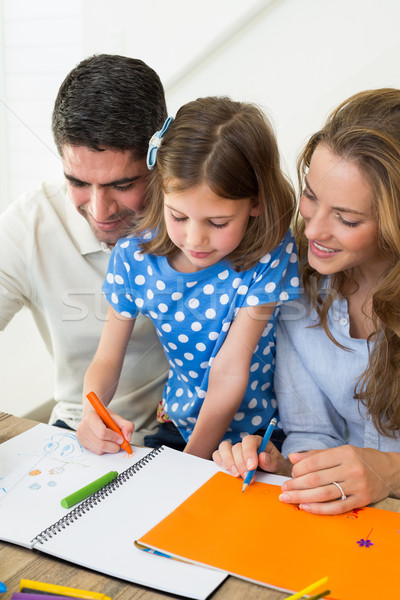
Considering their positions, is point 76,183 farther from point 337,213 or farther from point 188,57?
point 188,57

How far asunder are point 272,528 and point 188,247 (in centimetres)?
49

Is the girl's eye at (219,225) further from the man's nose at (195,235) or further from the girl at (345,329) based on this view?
the girl at (345,329)

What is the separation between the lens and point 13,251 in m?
1.31

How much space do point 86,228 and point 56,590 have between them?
0.84 m

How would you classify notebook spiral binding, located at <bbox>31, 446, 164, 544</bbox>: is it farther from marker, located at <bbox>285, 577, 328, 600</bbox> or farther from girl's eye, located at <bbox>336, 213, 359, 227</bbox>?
girl's eye, located at <bbox>336, 213, 359, 227</bbox>

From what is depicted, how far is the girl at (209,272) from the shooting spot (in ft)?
3.20

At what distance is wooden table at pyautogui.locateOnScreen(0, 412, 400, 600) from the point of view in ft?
2.00

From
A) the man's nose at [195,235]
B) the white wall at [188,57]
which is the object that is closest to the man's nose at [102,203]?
the man's nose at [195,235]

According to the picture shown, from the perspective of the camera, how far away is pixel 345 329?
1.11 meters

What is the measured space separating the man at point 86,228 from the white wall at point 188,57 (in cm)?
63

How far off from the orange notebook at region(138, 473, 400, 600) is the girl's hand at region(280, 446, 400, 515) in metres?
0.01

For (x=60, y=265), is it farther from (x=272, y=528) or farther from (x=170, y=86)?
(x=170, y=86)

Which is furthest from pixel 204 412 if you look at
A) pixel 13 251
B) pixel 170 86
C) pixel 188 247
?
pixel 170 86

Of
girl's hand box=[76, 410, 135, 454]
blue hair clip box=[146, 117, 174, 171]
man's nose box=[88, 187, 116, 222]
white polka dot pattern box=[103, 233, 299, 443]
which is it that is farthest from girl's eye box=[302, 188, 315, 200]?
girl's hand box=[76, 410, 135, 454]
